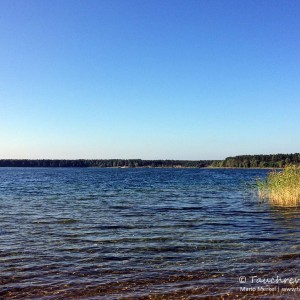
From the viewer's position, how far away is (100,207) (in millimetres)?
28969

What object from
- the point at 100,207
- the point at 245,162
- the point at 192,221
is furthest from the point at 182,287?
the point at 245,162

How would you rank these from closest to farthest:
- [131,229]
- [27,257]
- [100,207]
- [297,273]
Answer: [297,273], [27,257], [131,229], [100,207]

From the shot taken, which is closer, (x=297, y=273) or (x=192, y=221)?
(x=297, y=273)

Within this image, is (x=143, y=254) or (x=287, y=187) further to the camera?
(x=287, y=187)

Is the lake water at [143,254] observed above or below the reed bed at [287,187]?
below

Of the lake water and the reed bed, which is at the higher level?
the reed bed

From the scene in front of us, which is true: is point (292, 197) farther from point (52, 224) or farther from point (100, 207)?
point (52, 224)

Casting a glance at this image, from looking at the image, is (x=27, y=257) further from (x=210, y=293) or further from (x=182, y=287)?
(x=210, y=293)

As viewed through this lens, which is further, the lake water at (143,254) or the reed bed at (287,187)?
the reed bed at (287,187)

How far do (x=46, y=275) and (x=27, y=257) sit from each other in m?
2.40

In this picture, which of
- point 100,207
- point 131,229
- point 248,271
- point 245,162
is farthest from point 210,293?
point 245,162

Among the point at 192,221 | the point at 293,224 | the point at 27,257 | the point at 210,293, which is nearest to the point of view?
the point at 210,293

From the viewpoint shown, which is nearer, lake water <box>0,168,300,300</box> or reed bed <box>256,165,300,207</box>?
lake water <box>0,168,300,300</box>

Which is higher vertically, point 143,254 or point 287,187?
point 287,187
